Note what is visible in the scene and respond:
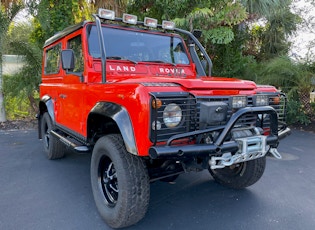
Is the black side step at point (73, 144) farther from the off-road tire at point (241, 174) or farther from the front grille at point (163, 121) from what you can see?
the off-road tire at point (241, 174)

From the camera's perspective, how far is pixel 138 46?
11.2 ft

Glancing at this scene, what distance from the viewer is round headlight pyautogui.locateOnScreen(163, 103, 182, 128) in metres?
2.12

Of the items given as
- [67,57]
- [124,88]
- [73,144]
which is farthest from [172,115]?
[73,144]

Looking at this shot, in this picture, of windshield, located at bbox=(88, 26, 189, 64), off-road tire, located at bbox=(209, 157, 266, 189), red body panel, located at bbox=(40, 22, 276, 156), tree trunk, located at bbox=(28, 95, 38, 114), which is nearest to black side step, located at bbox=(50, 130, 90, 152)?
red body panel, located at bbox=(40, 22, 276, 156)

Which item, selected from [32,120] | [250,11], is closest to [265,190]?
[250,11]

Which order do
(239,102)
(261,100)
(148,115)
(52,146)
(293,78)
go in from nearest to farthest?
(148,115) < (239,102) < (261,100) < (52,146) < (293,78)

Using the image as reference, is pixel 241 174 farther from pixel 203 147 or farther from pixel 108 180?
pixel 108 180

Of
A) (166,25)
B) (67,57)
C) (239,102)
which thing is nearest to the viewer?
(239,102)

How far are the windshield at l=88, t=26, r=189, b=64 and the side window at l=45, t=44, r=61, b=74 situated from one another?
4.03ft

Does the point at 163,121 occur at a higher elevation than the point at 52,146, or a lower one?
higher

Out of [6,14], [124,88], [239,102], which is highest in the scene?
[6,14]

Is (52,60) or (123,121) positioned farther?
(52,60)

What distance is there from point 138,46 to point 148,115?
167cm

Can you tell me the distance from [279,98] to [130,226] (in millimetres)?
1965
